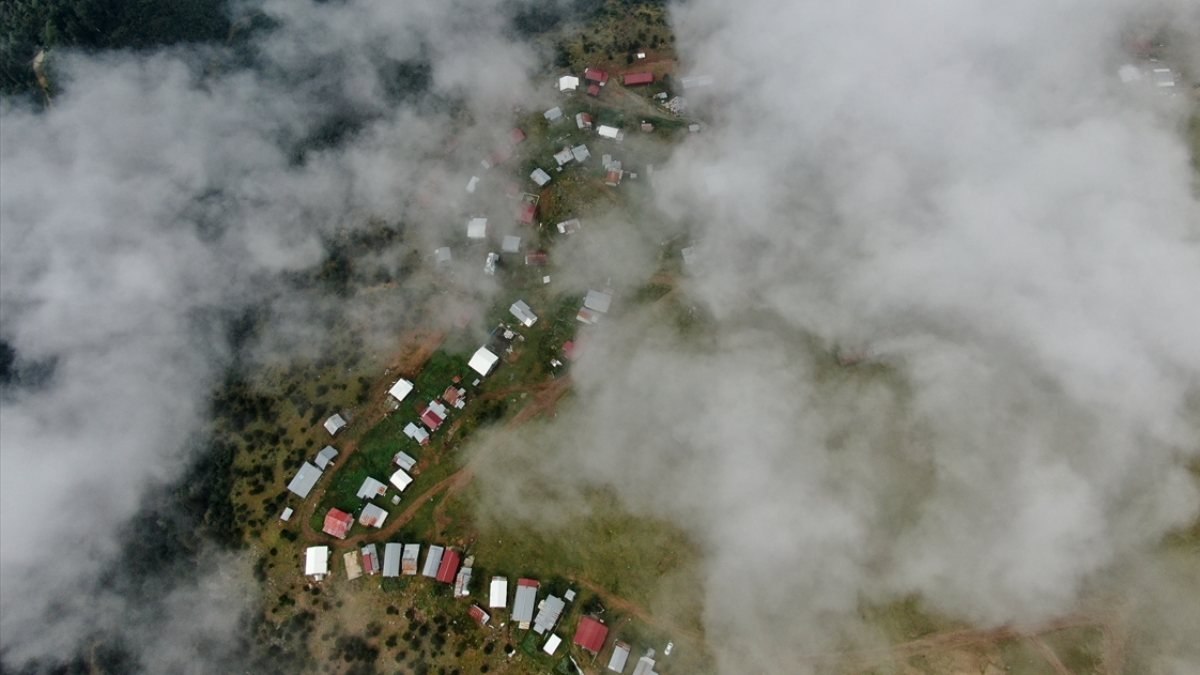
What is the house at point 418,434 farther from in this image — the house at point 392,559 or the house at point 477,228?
the house at point 477,228

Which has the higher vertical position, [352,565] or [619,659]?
[352,565]

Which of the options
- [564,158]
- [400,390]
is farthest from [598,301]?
[400,390]

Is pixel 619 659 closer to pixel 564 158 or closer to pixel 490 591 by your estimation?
pixel 490 591

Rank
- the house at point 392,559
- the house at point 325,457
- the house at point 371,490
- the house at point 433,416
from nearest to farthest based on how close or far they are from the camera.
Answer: the house at point 392,559 → the house at point 371,490 → the house at point 325,457 → the house at point 433,416

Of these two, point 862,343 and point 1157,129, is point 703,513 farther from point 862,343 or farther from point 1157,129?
point 1157,129

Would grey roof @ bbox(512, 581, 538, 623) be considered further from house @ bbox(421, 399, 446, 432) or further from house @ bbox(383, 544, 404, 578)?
house @ bbox(421, 399, 446, 432)

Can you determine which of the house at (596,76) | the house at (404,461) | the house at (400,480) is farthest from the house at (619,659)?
the house at (596,76)

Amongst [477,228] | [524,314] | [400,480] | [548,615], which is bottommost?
[548,615]
